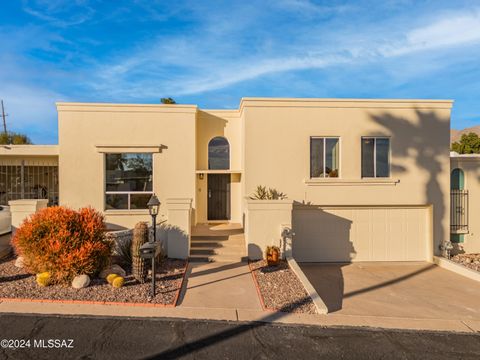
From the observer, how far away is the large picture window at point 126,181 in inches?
454

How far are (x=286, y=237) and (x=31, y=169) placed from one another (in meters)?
11.7

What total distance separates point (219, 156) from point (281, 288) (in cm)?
713

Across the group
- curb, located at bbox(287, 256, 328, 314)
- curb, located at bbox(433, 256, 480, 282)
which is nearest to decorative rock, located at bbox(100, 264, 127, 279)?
curb, located at bbox(287, 256, 328, 314)

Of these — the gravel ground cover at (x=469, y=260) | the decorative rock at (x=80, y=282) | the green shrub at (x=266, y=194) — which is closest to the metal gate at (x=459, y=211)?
the gravel ground cover at (x=469, y=260)

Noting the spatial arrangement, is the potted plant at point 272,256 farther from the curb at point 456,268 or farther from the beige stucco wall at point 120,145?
the curb at point 456,268

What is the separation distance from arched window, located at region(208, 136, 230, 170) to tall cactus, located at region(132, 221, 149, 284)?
5.76 meters

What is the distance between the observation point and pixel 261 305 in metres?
6.37

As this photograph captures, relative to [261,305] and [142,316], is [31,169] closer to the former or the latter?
[142,316]

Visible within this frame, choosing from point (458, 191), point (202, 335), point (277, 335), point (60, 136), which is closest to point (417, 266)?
point (458, 191)

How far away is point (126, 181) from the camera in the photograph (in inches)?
456

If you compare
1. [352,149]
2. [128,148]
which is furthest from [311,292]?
[128,148]

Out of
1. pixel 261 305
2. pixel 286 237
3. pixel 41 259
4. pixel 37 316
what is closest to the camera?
pixel 37 316

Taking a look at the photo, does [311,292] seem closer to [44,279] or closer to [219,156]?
[44,279]

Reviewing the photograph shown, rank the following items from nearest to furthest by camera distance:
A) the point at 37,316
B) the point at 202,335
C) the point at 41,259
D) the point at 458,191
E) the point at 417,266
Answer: the point at 202,335, the point at 37,316, the point at 41,259, the point at 417,266, the point at 458,191
